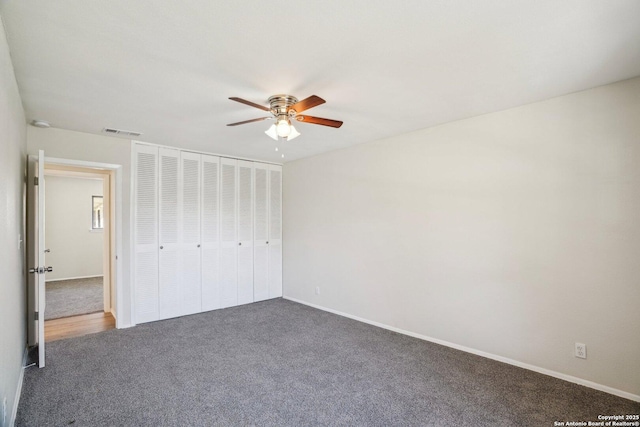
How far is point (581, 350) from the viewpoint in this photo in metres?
2.62

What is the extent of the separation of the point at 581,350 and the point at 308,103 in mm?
2991

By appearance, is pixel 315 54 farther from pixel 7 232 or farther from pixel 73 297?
pixel 73 297

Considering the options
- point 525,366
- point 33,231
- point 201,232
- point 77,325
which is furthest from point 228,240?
point 525,366

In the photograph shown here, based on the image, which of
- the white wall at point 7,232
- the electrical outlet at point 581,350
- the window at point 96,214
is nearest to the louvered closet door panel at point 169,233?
the white wall at point 7,232

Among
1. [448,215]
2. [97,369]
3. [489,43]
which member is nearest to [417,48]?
[489,43]

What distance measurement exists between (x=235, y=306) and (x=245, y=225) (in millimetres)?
1321

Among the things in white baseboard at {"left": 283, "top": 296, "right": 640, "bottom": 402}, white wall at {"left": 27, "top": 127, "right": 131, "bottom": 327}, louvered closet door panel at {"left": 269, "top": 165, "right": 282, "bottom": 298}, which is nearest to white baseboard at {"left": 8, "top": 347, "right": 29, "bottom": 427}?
white wall at {"left": 27, "top": 127, "right": 131, "bottom": 327}

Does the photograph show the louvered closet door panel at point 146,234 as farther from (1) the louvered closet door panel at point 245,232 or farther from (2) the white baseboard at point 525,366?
(2) the white baseboard at point 525,366

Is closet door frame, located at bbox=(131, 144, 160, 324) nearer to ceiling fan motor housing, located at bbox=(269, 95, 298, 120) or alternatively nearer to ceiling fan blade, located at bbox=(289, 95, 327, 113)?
ceiling fan motor housing, located at bbox=(269, 95, 298, 120)

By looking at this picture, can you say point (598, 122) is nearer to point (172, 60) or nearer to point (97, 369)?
point (172, 60)

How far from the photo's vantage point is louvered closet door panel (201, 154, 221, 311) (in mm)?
4840

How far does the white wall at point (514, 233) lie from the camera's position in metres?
2.47

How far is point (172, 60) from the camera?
2082mm

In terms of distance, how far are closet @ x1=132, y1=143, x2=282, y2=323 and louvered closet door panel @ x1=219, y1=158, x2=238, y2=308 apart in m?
0.02
